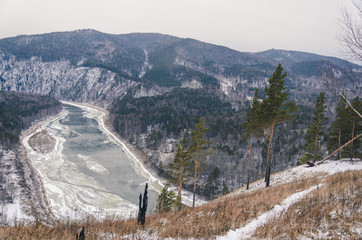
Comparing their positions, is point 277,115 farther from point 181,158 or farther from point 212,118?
point 212,118

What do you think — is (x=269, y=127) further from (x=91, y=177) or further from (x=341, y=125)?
(x=91, y=177)

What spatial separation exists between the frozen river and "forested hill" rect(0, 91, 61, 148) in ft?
26.7

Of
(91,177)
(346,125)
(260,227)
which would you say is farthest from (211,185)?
(260,227)

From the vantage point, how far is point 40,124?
4409 inches

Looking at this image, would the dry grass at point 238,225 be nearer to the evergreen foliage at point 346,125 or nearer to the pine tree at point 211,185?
the evergreen foliage at point 346,125

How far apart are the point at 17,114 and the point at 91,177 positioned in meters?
92.1

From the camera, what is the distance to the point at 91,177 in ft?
174

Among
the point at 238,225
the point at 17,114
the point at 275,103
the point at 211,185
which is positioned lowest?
the point at 211,185

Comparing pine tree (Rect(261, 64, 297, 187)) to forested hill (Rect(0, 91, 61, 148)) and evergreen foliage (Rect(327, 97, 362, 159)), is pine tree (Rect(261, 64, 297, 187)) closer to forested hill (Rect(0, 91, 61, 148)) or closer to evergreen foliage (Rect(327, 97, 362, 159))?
evergreen foliage (Rect(327, 97, 362, 159))

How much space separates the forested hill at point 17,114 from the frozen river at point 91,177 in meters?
8.13

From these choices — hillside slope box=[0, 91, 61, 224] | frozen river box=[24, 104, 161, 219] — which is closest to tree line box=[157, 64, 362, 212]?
frozen river box=[24, 104, 161, 219]

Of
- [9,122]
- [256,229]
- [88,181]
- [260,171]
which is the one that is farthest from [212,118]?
[256,229]

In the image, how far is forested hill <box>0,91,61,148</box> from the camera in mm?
74125

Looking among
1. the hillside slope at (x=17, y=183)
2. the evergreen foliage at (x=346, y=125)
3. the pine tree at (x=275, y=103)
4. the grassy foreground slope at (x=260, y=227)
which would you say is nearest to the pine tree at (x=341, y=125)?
the evergreen foliage at (x=346, y=125)
